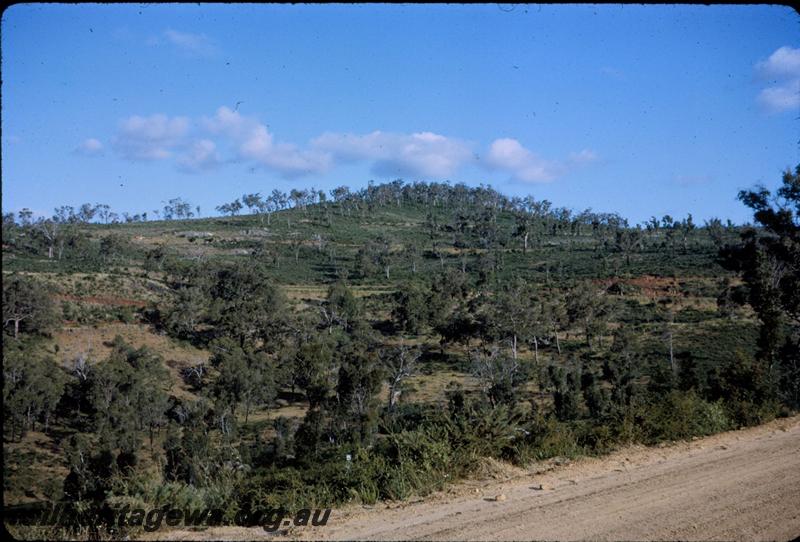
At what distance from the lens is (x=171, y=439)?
28344 millimetres

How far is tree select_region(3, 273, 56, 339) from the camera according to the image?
41.5m

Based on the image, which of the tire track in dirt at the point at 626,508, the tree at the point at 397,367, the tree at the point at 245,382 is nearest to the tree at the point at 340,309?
the tree at the point at 397,367

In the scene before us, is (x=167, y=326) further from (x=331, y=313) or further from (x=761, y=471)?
(x=761, y=471)

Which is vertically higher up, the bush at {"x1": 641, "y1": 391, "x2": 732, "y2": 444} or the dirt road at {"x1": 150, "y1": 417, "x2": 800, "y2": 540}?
the bush at {"x1": 641, "y1": 391, "x2": 732, "y2": 444}

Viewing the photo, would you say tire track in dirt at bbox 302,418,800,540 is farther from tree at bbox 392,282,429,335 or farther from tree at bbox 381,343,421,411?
tree at bbox 392,282,429,335

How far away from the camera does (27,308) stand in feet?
138

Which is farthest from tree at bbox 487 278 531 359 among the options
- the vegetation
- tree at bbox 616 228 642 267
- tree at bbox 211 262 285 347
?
tree at bbox 616 228 642 267

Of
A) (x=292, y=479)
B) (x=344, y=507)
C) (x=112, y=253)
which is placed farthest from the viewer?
(x=112, y=253)

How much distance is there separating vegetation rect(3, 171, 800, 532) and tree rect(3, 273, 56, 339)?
163 mm

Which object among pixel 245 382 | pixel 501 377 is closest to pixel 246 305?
pixel 245 382

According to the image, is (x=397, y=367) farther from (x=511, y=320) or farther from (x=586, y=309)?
(x=586, y=309)

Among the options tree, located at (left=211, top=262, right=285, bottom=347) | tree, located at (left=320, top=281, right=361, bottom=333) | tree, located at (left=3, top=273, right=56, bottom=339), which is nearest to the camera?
tree, located at (left=3, top=273, right=56, bottom=339)

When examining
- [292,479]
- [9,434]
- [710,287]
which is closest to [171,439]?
[9,434]

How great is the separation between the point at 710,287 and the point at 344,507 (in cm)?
7700
